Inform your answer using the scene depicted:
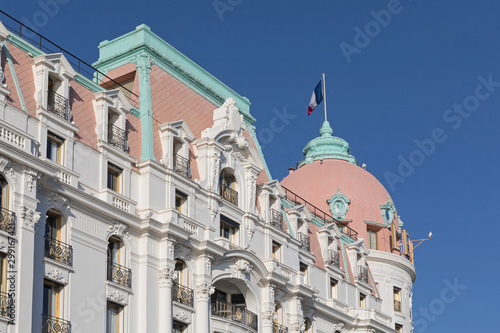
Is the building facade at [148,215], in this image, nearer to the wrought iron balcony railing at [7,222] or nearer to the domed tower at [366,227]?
the wrought iron balcony railing at [7,222]

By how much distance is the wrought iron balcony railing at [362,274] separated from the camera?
215ft

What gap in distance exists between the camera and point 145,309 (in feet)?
146

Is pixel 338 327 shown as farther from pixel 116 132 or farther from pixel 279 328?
→ pixel 116 132

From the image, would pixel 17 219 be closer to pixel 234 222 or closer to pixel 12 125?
pixel 12 125

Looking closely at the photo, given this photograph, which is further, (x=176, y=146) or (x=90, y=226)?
(x=176, y=146)

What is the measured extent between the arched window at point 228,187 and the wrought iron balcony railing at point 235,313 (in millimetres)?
5832

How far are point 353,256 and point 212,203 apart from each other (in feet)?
59.3

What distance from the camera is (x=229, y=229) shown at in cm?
5272

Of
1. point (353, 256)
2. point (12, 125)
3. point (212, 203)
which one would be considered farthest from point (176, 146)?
point (353, 256)

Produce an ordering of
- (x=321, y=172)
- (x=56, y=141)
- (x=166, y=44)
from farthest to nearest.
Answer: (x=321, y=172)
(x=166, y=44)
(x=56, y=141)

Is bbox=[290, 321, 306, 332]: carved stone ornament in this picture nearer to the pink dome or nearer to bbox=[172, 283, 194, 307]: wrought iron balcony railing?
bbox=[172, 283, 194, 307]: wrought iron balcony railing

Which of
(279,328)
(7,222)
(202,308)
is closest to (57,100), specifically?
(7,222)

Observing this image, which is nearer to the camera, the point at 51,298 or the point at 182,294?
the point at 51,298

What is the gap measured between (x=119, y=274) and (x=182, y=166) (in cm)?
799
